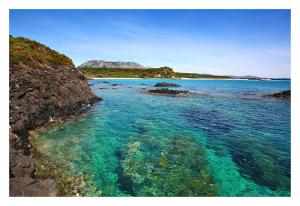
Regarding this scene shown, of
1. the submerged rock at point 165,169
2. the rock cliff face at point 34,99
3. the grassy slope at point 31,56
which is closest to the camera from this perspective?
the rock cliff face at point 34,99

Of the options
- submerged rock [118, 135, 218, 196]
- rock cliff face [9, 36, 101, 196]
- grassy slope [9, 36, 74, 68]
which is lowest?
submerged rock [118, 135, 218, 196]

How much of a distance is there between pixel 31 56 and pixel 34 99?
7175 mm

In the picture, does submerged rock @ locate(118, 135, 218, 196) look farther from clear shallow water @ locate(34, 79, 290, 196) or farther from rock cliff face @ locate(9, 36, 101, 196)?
rock cliff face @ locate(9, 36, 101, 196)

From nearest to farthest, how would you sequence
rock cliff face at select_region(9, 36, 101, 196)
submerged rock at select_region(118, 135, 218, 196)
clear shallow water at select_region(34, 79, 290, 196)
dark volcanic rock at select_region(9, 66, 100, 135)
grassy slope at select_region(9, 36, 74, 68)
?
rock cliff face at select_region(9, 36, 101, 196), submerged rock at select_region(118, 135, 218, 196), clear shallow water at select_region(34, 79, 290, 196), dark volcanic rock at select_region(9, 66, 100, 135), grassy slope at select_region(9, 36, 74, 68)

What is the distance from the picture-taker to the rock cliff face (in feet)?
35.0

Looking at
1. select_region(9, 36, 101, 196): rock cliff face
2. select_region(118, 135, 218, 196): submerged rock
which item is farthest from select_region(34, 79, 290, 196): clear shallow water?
select_region(9, 36, 101, 196): rock cliff face

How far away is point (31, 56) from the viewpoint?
83.0ft

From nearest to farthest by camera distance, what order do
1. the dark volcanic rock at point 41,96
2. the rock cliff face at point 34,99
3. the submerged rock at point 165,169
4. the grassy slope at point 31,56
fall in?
the rock cliff face at point 34,99 → the submerged rock at point 165,169 → the dark volcanic rock at point 41,96 → the grassy slope at point 31,56

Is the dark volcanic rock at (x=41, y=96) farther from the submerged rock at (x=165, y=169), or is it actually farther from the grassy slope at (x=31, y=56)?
the submerged rock at (x=165, y=169)

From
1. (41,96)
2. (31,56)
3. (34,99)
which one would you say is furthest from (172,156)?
(31,56)

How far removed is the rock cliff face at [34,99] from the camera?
35.0 feet

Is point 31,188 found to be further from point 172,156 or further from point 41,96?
point 41,96

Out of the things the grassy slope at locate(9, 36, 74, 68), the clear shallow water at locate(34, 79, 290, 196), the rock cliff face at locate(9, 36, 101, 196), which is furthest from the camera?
the grassy slope at locate(9, 36, 74, 68)

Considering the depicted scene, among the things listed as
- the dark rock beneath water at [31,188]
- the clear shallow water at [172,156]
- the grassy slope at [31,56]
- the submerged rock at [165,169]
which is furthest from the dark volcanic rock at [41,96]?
the submerged rock at [165,169]
